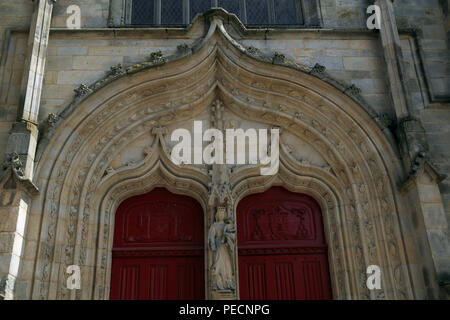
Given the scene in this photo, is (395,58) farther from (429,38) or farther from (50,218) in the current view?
(50,218)

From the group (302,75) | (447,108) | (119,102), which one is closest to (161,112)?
(119,102)

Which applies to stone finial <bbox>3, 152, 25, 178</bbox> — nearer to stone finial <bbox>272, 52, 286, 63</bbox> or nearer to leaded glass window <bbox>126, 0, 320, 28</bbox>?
leaded glass window <bbox>126, 0, 320, 28</bbox>

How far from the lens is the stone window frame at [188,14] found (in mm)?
10227

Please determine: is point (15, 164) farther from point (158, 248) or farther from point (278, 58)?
point (278, 58)

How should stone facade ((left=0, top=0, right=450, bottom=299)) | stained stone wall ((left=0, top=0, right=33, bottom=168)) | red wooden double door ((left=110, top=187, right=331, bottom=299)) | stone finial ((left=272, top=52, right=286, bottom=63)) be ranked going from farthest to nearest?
stone finial ((left=272, top=52, right=286, bottom=63)) → stained stone wall ((left=0, top=0, right=33, bottom=168)) → red wooden double door ((left=110, top=187, right=331, bottom=299)) → stone facade ((left=0, top=0, right=450, bottom=299))

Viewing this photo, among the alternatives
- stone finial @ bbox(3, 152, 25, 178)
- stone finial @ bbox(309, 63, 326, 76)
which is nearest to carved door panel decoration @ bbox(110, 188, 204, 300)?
stone finial @ bbox(3, 152, 25, 178)

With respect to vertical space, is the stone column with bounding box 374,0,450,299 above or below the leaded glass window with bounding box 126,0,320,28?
below

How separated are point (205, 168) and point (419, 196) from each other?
3.52m

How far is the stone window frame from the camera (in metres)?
10.2

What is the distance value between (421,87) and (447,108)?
588 mm

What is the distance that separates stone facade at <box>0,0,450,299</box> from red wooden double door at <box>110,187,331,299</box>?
251mm
